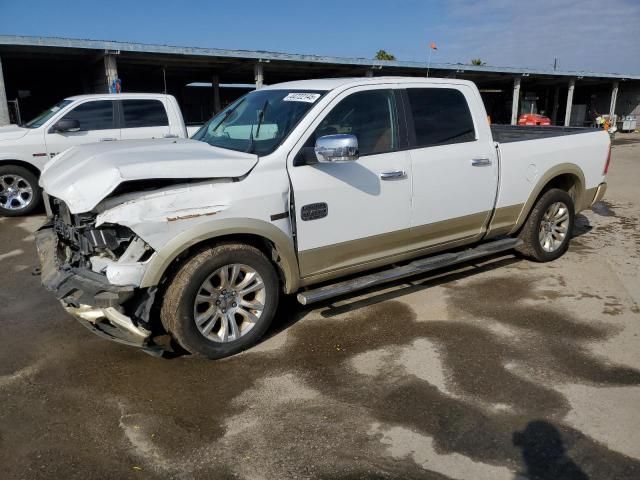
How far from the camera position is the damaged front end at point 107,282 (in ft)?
10.9

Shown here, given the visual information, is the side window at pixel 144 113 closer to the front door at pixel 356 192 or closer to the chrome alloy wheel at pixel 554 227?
the front door at pixel 356 192

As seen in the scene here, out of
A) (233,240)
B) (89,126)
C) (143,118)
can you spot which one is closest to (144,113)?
(143,118)

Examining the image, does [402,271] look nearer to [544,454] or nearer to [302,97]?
[302,97]

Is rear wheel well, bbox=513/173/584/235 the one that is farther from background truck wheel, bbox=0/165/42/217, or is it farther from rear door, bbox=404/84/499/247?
background truck wheel, bbox=0/165/42/217

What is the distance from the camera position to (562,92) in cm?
4281

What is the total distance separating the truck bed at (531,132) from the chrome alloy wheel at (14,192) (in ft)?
24.2

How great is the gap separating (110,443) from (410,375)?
1949 mm

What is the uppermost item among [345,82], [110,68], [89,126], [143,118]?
[110,68]

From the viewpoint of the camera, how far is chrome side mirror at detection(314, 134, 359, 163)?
11.7 ft

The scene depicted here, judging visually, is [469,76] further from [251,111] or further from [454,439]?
[454,439]

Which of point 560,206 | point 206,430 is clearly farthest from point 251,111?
point 560,206

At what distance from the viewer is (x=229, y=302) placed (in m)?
3.76

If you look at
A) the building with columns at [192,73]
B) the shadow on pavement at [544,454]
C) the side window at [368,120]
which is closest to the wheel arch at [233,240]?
the side window at [368,120]

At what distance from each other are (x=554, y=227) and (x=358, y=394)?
12.2 ft
